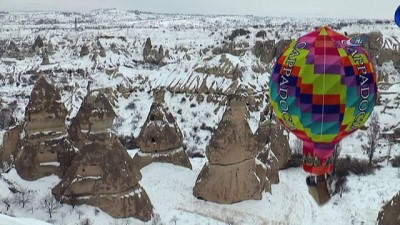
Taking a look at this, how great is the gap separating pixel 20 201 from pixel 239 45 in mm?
58989

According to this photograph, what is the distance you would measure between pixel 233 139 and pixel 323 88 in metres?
5.67

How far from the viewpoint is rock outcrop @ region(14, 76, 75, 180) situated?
12.9 m

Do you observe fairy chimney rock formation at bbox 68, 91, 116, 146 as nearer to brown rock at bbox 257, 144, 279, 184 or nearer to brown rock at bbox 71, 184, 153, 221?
brown rock at bbox 71, 184, 153, 221

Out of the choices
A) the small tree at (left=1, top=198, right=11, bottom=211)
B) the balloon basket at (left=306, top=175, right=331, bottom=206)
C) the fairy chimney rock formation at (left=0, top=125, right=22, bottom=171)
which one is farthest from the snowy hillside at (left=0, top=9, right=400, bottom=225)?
the balloon basket at (left=306, top=175, right=331, bottom=206)

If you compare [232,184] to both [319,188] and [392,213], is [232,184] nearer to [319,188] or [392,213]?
[392,213]

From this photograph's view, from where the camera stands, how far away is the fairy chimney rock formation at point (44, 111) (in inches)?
514

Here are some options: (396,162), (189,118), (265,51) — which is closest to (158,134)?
(396,162)

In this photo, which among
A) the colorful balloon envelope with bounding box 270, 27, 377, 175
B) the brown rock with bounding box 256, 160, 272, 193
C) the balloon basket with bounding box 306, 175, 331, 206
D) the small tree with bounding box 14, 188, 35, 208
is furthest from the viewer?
Answer: the brown rock with bounding box 256, 160, 272, 193

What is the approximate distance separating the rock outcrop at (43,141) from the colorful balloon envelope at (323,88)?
706 centimetres

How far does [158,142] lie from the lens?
46.5 feet

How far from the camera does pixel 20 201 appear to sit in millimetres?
11289

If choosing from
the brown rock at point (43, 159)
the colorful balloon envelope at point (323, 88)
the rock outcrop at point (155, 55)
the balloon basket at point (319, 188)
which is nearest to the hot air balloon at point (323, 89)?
the colorful balloon envelope at point (323, 88)

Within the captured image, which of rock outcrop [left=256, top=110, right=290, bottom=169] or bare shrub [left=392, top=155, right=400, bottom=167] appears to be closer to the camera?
rock outcrop [left=256, top=110, right=290, bottom=169]

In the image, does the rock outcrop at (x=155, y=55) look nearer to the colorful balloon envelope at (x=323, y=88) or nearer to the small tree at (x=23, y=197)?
the small tree at (x=23, y=197)
